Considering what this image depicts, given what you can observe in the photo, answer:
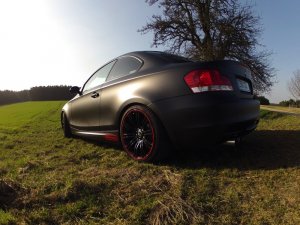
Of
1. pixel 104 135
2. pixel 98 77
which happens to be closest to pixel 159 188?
pixel 104 135

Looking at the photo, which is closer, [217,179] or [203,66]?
[217,179]

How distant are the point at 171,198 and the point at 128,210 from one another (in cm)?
42

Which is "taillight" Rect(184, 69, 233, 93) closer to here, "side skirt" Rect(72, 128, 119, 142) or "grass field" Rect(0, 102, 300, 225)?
"grass field" Rect(0, 102, 300, 225)

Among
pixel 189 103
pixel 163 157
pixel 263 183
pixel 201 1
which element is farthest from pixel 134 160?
pixel 201 1

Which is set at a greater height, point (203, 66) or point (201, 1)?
point (201, 1)

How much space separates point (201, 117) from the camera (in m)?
4.16

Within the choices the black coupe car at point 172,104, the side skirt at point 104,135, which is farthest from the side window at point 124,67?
the side skirt at point 104,135

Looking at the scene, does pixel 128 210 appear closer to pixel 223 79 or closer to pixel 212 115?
pixel 212 115

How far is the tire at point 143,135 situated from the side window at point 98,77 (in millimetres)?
1328

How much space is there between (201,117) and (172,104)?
41 cm

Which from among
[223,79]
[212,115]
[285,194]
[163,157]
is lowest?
[285,194]

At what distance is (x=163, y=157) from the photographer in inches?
178

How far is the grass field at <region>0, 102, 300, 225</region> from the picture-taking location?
10.1ft

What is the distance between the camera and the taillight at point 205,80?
420cm
